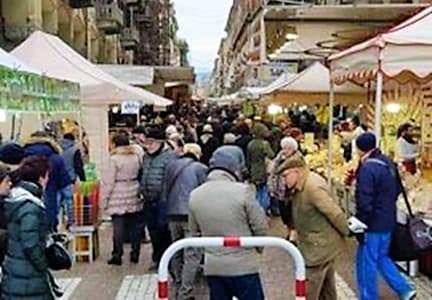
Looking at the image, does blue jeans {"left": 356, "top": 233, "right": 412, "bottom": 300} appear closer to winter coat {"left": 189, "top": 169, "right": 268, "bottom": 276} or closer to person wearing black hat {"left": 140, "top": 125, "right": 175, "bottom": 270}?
winter coat {"left": 189, "top": 169, "right": 268, "bottom": 276}

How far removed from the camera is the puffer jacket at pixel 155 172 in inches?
441

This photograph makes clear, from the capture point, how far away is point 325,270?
7.63m

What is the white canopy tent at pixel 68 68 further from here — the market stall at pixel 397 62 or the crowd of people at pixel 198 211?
the market stall at pixel 397 62

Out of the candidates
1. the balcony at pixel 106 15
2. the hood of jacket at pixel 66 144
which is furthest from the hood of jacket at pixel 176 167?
the balcony at pixel 106 15

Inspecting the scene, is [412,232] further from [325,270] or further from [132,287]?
[132,287]

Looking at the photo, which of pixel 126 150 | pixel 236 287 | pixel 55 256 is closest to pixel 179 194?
pixel 126 150

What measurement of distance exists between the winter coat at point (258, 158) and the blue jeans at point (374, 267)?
7574 mm

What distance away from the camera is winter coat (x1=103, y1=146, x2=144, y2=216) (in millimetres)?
12242

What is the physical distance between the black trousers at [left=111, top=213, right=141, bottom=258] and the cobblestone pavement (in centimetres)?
25

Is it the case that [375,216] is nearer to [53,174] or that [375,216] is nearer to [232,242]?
[232,242]

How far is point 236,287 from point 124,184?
5.65 meters

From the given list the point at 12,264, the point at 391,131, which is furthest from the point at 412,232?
the point at 391,131

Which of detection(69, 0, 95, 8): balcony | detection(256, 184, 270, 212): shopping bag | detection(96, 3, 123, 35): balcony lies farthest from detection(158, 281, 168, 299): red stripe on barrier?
detection(96, 3, 123, 35): balcony

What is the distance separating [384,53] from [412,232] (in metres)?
2.01
